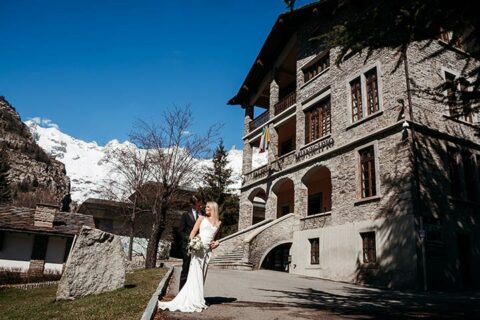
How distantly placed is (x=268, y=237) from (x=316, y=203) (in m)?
5.38

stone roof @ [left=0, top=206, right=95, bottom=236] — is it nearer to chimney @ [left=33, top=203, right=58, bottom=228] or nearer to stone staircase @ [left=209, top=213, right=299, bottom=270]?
chimney @ [left=33, top=203, right=58, bottom=228]

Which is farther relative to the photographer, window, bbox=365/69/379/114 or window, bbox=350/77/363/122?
window, bbox=350/77/363/122

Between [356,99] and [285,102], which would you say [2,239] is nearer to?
[285,102]

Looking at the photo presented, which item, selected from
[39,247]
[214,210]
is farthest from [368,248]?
[39,247]

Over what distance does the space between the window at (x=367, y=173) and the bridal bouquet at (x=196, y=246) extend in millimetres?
10707

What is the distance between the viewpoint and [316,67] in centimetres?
2116

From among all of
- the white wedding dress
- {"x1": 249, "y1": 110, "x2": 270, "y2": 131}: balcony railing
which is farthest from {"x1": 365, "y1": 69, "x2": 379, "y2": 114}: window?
the white wedding dress

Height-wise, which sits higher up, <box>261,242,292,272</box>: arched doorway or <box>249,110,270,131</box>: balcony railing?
<box>249,110,270,131</box>: balcony railing

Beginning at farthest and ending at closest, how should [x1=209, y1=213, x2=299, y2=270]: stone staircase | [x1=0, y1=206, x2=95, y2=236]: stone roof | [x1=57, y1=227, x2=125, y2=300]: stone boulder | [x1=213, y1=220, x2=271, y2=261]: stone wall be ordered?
[x1=0, y1=206, x2=95, y2=236]: stone roof → [x1=213, y1=220, x2=271, y2=261]: stone wall → [x1=209, y1=213, x2=299, y2=270]: stone staircase → [x1=57, y1=227, x2=125, y2=300]: stone boulder

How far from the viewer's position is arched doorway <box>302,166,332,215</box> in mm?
21031

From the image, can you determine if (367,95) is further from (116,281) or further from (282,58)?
(116,281)

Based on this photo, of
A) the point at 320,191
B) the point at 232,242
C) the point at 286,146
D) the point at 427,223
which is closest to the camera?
the point at 427,223

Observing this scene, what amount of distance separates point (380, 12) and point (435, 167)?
10.7 meters

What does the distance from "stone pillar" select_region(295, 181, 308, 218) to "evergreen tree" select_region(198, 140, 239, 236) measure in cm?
1165
